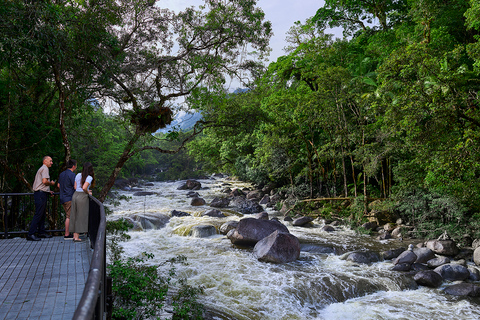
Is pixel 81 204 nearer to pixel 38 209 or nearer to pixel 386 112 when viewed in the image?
pixel 38 209

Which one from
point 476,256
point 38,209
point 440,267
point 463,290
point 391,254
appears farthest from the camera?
point 391,254

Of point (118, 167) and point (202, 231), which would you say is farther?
point (202, 231)

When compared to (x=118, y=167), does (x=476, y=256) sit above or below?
below

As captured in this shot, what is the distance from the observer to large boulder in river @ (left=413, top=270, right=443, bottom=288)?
356 inches

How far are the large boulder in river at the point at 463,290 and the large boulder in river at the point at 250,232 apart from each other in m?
6.49

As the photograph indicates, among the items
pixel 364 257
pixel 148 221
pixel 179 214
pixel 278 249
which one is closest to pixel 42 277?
pixel 278 249

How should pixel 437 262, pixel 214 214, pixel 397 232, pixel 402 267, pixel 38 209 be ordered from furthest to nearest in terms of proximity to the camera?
pixel 214 214, pixel 397 232, pixel 437 262, pixel 402 267, pixel 38 209

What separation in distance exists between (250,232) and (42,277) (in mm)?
8993

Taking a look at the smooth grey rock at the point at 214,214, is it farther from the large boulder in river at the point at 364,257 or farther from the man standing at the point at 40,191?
the man standing at the point at 40,191

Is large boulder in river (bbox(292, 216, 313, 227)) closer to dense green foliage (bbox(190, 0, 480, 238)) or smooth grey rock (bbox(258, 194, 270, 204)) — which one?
dense green foliage (bbox(190, 0, 480, 238))

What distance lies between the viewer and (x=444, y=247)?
38.2ft

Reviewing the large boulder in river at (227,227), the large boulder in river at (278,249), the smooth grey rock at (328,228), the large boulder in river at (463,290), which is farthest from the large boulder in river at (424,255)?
the large boulder in river at (227,227)

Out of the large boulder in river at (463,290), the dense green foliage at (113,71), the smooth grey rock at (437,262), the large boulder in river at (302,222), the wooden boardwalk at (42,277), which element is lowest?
the large boulder in river at (463,290)

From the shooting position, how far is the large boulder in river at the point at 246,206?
859 inches
